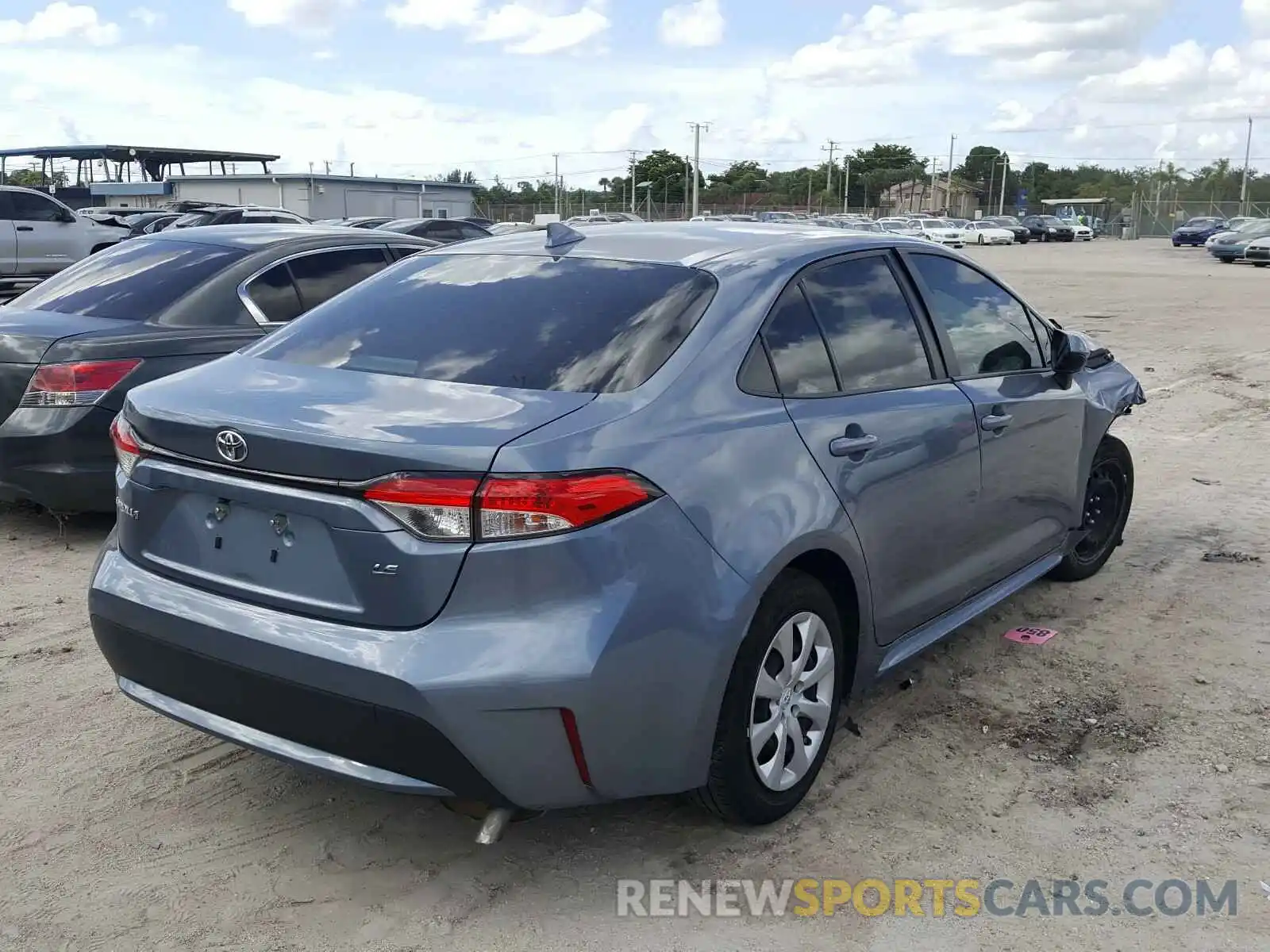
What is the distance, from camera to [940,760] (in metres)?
3.76

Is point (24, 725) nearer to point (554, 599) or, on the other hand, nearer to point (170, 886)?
point (170, 886)

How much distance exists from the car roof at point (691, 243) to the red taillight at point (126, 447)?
128 centimetres

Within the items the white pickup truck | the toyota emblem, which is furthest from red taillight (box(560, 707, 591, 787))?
the white pickup truck

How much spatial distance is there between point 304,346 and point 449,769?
57.6 inches

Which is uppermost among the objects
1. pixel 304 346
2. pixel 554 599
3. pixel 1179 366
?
pixel 304 346

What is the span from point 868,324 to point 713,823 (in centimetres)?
167

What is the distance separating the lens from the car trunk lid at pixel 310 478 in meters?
2.66

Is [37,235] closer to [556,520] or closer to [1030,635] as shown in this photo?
[1030,635]

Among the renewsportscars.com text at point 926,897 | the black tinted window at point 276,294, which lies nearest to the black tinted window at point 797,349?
the renewsportscars.com text at point 926,897

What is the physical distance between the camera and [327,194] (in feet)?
189

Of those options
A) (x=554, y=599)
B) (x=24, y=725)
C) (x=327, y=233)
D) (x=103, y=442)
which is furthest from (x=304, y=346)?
(x=327, y=233)

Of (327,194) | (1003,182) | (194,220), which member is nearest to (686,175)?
(1003,182)

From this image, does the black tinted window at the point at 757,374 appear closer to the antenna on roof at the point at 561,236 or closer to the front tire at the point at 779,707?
the front tire at the point at 779,707

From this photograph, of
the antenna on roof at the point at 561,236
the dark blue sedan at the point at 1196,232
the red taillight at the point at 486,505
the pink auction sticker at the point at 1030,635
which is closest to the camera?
the red taillight at the point at 486,505
